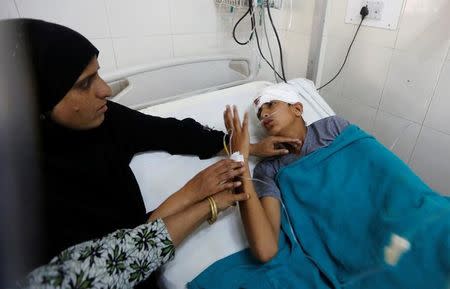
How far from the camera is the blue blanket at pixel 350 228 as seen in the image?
912 mm

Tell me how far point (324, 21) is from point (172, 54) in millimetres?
1008

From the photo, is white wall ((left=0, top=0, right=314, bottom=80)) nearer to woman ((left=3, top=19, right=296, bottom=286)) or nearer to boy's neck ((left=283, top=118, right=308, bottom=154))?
woman ((left=3, top=19, right=296, bottom=286))

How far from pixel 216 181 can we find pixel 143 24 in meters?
1.08

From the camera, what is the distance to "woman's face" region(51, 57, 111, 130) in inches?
33.9

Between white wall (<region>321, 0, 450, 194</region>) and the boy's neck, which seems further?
white wall (<region>321, 0, 450, 194</region>)

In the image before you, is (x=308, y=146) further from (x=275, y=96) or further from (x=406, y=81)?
(x=406, y=81)

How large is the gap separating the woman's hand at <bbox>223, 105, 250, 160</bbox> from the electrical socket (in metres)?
1.17

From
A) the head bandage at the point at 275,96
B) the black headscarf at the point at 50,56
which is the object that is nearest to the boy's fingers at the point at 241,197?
the head bandage at the point at 275,96

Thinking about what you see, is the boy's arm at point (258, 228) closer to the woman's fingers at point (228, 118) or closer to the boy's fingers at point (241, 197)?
the boy's fingers at point (241, 197)

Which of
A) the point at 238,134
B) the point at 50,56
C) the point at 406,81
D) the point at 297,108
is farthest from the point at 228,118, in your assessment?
the point at 406,81

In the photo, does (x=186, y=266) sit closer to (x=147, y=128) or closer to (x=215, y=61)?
(x=147, y=128)

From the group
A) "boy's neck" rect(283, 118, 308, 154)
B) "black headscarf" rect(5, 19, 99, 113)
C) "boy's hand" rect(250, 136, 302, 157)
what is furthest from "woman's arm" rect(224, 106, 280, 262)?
"black headscarf" rect(5, 19, 99, 113)

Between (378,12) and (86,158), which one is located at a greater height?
(378,12)

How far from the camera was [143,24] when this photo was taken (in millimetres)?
1624
